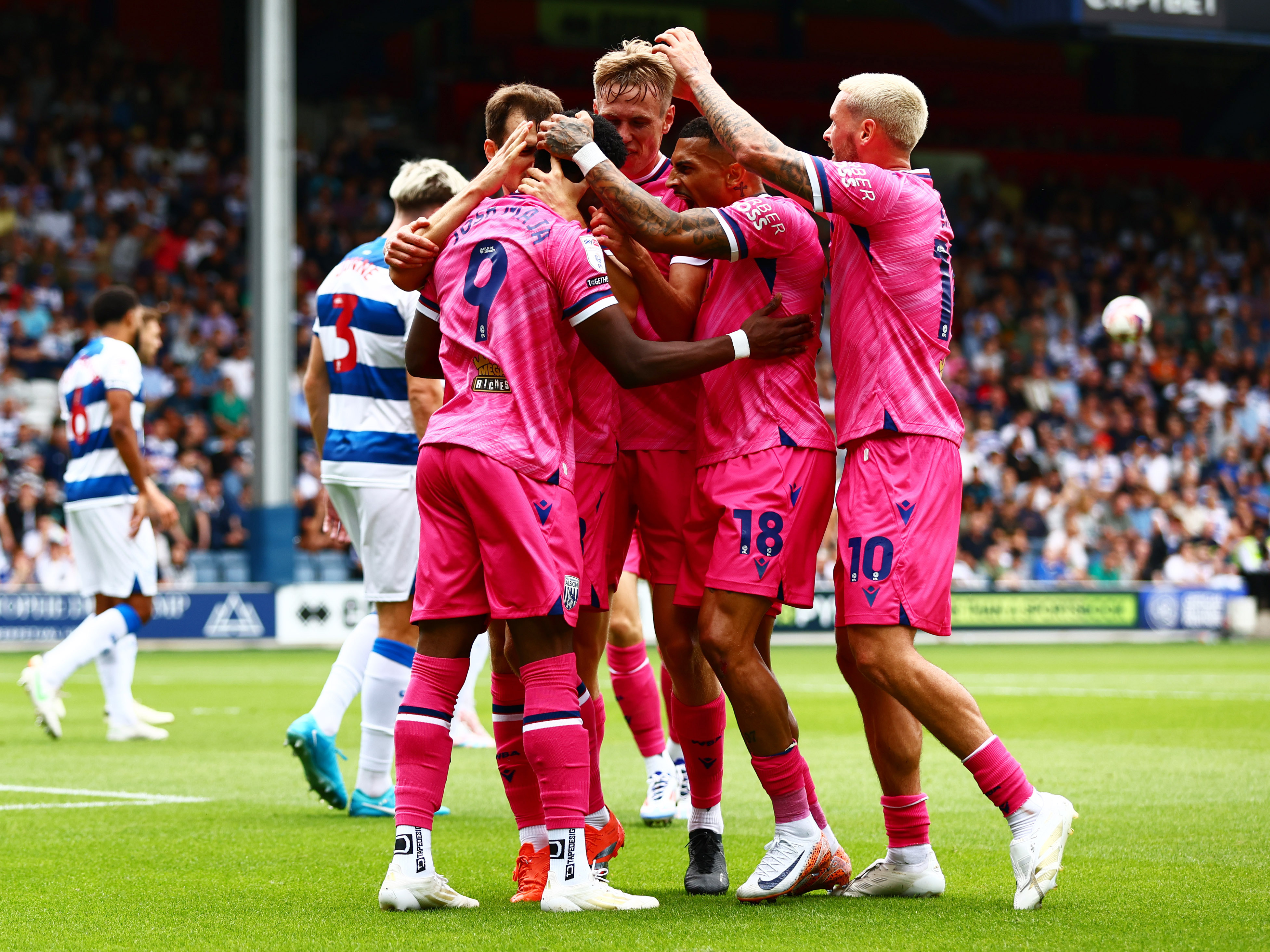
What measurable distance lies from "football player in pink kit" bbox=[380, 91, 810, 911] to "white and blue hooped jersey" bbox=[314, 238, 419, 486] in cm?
197

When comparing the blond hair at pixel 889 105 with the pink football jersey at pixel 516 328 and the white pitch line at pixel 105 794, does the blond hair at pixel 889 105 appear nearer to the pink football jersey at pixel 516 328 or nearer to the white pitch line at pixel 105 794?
the pink football jersey at pixel 516 328

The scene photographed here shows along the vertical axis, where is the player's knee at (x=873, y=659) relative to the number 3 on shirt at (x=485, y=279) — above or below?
below

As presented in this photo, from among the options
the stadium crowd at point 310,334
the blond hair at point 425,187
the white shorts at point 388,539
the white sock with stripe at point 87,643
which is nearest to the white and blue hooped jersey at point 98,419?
the white sock with stripe at point 87,643

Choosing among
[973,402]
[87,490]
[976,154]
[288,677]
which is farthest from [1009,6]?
[87,490]

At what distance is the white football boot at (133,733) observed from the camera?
379 inches

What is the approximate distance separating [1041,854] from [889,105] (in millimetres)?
2296

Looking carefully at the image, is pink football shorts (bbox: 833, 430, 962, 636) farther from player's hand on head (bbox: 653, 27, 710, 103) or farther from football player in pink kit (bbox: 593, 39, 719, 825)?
player's hand on head (bbox: 653, 27, 710, 103)

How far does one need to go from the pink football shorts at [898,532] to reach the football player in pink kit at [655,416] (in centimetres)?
65

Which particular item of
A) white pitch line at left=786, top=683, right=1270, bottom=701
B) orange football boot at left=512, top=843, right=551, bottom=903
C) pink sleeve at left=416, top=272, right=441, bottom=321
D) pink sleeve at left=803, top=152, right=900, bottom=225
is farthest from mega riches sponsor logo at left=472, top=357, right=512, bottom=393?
white pitch line at left=786, top=683, right=1270, bottom=701

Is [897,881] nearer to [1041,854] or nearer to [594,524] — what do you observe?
[1041,854]

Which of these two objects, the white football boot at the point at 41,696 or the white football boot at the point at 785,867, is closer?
the white football boot at the point at 785,867

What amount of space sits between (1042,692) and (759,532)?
868cm

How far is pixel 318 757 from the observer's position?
21.5ft

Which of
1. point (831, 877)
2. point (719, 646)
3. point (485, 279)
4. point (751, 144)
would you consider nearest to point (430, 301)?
point (485, 279)
